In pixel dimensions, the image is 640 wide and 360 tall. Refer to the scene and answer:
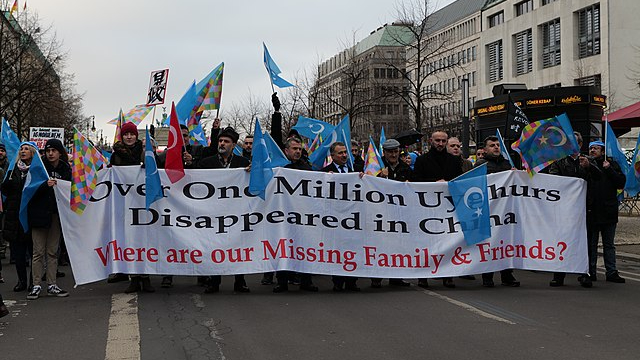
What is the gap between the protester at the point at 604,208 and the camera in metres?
10.4

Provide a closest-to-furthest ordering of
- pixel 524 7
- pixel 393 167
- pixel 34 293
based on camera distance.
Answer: pixel 34 293
pixel 393 167
pixel 524 7

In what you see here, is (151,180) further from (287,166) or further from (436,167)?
(436,167)

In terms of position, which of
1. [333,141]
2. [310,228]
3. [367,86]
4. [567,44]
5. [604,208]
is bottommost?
[310,228]

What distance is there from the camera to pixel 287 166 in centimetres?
988

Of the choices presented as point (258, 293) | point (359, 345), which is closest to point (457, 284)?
point (258, 293)

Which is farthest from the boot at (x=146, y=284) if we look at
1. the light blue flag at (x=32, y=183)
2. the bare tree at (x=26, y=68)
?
the bare tree at (x=26, y=68)

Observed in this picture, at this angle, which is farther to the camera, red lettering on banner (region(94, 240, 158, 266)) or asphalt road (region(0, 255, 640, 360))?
red lettering on banner (region(94, 240, 158, 266))

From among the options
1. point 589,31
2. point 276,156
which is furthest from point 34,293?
point 589,31

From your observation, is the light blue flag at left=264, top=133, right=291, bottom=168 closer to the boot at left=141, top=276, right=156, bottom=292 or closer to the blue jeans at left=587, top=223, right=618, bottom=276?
the boot at left=141, top=276, right=156, bottom=292

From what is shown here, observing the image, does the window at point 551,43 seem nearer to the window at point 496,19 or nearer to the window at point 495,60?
the window at point 495,60

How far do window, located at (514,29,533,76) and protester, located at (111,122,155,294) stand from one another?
67.5 meters

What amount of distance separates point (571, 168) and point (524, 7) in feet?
226

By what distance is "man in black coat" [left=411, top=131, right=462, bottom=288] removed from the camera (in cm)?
1014

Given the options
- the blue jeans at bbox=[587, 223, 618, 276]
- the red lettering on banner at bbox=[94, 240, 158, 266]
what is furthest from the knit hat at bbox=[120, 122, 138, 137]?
the blue jeans at bbox=[587, 223, 618, 276]
